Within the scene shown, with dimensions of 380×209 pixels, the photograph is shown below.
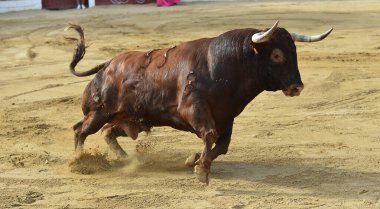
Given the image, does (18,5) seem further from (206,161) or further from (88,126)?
(206,161)

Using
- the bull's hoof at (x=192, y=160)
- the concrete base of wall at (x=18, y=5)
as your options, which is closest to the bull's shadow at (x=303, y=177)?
the bull's hoof at (x=192, y=160)

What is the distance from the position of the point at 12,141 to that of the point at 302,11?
36.6 feet

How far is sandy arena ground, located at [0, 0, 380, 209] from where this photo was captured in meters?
5.52

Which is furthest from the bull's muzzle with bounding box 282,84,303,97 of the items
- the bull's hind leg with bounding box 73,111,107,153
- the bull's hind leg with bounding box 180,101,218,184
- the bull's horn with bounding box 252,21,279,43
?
the bull's hind leg with bounding box 73,111,107,153

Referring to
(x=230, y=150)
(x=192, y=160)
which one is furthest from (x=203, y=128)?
(x=230, y=150)

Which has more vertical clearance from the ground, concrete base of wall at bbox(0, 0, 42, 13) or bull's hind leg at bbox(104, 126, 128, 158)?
bull's hind leg at bbox(104, 126, 128, 158)

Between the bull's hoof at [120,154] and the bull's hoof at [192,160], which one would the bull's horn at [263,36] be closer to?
the bull's hoof at [192,160]

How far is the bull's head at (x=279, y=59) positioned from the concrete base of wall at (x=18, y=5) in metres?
15.5

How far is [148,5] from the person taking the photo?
2077 centimetres

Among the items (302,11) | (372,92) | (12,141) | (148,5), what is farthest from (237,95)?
(148,5)

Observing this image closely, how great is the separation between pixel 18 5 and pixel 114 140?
1491cm

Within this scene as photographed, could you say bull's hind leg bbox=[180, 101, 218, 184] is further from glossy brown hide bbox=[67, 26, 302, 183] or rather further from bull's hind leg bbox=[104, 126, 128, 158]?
bull's hind leg bbox=[104, 126, 128, 158]

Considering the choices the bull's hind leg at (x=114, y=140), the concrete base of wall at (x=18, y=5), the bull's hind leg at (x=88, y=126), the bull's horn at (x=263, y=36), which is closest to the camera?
the bull's horn at (x=263, y=36)

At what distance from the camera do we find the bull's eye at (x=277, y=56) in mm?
5512
